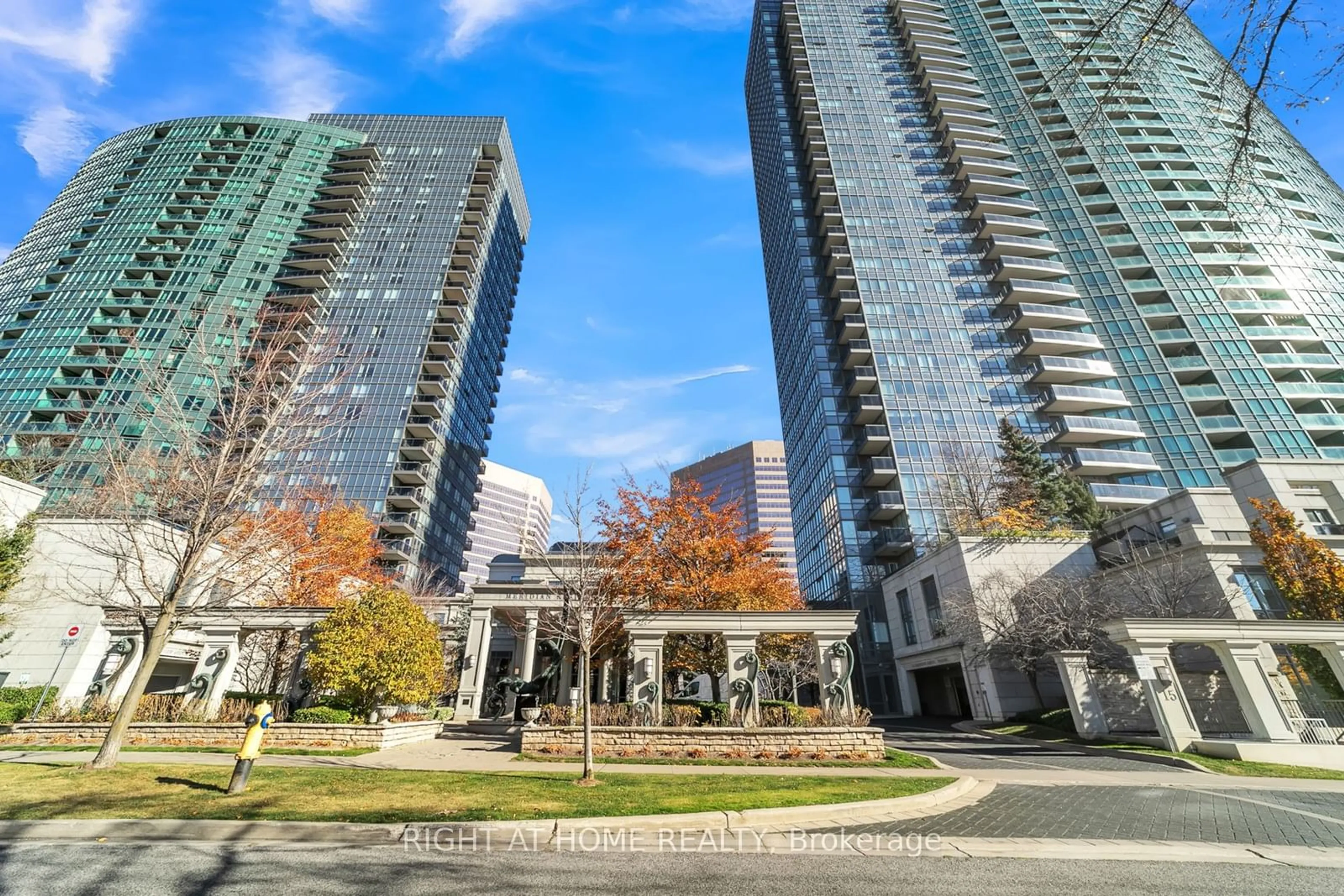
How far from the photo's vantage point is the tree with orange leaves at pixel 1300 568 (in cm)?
2361

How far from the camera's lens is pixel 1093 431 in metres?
50.3

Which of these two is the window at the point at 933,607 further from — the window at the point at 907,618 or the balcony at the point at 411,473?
the balcony at the point at 411,473

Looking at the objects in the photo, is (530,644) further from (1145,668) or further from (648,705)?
(1145,668)

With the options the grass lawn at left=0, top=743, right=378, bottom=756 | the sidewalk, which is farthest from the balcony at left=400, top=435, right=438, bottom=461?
the sidewalk

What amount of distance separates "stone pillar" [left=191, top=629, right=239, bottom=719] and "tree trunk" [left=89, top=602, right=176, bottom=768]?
6.57m

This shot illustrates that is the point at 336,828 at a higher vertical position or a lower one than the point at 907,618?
lower

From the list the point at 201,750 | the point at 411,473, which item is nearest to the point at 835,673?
the point at 201,750

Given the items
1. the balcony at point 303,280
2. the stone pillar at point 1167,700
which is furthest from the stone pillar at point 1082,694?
the balcony at point 303,280

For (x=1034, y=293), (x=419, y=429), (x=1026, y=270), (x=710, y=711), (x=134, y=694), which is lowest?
(x=710, y=711)

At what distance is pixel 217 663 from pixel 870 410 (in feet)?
166

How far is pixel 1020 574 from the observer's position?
1219 inches

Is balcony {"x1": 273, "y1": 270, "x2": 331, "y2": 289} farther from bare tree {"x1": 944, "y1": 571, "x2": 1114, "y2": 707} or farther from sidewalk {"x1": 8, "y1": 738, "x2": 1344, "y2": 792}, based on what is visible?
bare tree {"x1": 944, "y1": 571, "x2": 1114, "y2": 707}

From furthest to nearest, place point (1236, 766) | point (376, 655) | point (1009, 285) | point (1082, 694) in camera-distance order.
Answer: point (1009, 285) < point (1082, 694) < point (376, 655) < point (1236, 766)

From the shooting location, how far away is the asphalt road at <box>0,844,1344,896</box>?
5.97m
